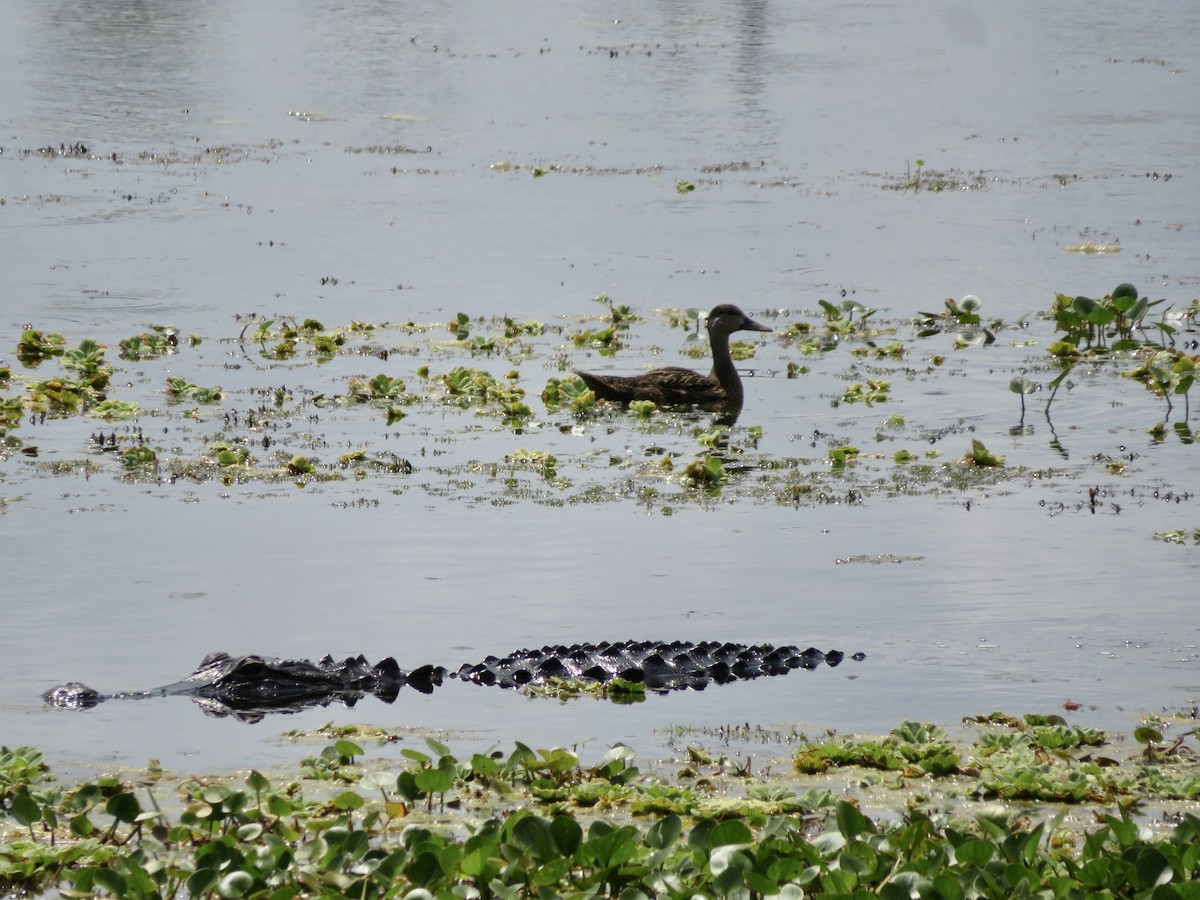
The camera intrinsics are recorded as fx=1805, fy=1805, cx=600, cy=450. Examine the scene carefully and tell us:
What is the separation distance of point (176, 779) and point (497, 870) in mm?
1892

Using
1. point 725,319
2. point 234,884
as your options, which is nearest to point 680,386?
point 725,319

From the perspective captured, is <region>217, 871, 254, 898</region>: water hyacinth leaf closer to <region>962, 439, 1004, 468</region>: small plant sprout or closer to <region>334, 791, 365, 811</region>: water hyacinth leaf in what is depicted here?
<region>334, 791, 365, 811</region>: water hyacinth leaf

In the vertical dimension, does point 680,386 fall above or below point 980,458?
above

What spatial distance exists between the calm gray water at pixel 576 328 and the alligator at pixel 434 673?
0.08m

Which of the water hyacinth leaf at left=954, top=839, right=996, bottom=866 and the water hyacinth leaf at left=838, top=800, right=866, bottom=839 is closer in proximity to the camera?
the water hyacinth leaf at left=954, top=839, right=996, bottom=866

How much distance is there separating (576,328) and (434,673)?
26.5ft

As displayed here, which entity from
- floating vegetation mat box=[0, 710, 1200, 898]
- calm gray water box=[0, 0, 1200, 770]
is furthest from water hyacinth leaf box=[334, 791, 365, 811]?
calm gray water box=[0, 0, 1200, 770]

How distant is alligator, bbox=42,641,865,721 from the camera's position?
7.25 m

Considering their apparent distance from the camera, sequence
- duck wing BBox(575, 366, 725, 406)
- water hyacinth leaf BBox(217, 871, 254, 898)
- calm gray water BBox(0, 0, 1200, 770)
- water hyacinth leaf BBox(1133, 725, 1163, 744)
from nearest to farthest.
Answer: water hyacinth leaf BBox(217, 871, 254, 898), water hyacinth leaf BBox(1133, 725, 1163, 744), calm gray water BBox(0, 0, 1200, 770), duck wing BBox(575, 366, 725, 406)

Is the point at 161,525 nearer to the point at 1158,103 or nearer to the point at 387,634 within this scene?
the point at 387,634

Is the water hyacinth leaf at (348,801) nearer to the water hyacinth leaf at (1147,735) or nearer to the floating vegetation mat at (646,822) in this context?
the floating vegetation mat at (646,822)

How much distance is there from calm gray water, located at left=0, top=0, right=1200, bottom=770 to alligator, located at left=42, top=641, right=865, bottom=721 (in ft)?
0.28

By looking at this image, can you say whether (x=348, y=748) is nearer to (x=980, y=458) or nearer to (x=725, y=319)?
(x=980, y=458)

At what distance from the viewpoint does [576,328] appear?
15258 mm
